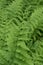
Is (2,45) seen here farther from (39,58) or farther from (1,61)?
(39,58)

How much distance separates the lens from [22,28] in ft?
10.6

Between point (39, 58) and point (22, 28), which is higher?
point (22, 28)

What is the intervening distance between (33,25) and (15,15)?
806mm

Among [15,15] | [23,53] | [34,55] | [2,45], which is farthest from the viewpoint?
[15,15]

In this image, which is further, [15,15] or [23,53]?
[15,15]

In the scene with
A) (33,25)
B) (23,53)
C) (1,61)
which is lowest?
(1,61)

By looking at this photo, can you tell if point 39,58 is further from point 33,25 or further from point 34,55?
point 33,25

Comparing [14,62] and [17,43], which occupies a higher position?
[17,43]

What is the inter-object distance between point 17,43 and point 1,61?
44cm

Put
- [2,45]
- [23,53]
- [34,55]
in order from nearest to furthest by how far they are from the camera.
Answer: [23,53], [34,55], [2,45]

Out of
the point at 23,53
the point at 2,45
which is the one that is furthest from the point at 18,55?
the point at 2,45

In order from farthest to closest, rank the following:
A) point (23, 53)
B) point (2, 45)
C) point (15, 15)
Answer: point (15, 15)
point (2, 45)
point (23, 53)

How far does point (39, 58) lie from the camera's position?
3.15m

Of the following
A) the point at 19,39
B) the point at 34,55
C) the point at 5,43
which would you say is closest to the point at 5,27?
the point at 5,43
